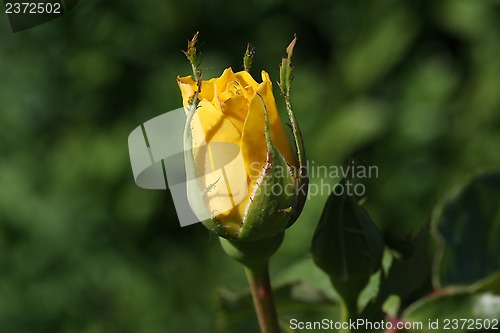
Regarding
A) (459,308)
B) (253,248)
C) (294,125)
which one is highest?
(294,125)

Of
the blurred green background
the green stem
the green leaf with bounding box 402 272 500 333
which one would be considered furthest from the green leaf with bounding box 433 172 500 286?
the blurred green background

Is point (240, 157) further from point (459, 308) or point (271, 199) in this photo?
point (459, 308)

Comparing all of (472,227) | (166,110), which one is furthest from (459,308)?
(166,110)

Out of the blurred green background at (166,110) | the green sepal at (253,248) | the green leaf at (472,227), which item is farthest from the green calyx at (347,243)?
the blurred green background at (166,110)

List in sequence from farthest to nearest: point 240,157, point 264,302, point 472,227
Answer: point 472,227
point 264,302
point 240,157

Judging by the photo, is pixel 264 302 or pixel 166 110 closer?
pixel 264 302

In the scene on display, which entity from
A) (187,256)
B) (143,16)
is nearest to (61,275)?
(187,256)

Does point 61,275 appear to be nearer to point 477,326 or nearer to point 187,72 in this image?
point 187,72

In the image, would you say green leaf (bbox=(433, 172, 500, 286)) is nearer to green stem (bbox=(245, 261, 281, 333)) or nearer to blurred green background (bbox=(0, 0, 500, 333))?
green stem (bbox=(245, 261, 281, 333))
